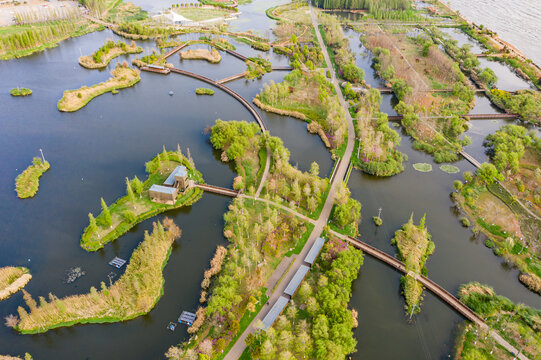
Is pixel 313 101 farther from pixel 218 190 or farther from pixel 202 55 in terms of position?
pixel 202 55

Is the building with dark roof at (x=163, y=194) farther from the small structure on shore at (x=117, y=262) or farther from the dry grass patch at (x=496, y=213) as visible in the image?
the dry grass patch at (x=496, y=213)

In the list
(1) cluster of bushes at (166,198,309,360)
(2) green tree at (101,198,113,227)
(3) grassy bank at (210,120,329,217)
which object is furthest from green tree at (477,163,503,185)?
(2) green tree at (101,198,113,227)

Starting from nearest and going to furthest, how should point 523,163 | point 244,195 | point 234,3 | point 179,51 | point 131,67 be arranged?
1. point 244,195
2. point 523,163
3. point 131,67
4. point 179,51
5. point 234,3

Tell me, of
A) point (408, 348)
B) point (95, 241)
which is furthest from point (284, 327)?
point (95, 241)

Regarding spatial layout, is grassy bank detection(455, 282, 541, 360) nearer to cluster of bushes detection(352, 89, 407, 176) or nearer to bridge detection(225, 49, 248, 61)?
cluster of bushes detection(352, 89, 407, 176)

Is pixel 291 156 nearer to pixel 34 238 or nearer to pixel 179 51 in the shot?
pixel 34 238

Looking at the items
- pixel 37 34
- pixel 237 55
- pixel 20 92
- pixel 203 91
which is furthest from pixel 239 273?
pixel 37 34

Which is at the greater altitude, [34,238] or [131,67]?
[131,67]
